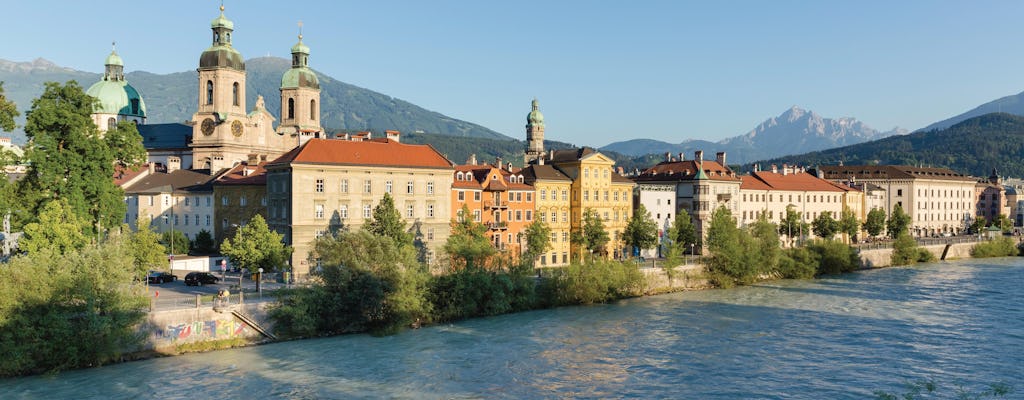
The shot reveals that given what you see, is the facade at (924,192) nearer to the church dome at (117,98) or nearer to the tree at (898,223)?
the tree at (898,223)

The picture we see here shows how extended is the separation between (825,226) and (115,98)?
101 meters

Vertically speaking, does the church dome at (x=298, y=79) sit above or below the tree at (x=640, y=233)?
above

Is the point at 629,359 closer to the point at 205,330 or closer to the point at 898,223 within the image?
the point at 205,330

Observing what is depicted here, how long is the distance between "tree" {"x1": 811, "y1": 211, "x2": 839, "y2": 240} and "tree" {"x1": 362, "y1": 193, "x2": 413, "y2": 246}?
6185 cm

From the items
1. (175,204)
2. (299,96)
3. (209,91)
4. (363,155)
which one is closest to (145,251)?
(363,155)

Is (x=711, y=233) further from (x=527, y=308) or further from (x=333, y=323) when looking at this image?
(x=333, y=323)

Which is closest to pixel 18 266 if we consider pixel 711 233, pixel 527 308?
pixel 527 308

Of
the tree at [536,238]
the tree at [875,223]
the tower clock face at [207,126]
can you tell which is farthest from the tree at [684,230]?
the tower clock face at [207,126]

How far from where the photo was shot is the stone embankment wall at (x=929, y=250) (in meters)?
91.1

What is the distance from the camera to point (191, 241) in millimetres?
78562

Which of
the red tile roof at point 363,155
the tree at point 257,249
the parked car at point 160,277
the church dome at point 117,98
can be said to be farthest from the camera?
the church dome at point 117,98

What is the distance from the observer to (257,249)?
56.0 metres

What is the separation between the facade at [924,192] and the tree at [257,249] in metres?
91.4

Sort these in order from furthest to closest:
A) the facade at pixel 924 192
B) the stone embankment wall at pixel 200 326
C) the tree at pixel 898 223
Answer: the facade at pixel 924 192 < the tree at pixel 898 223 < the stone embankment wall at pixel 200 326
